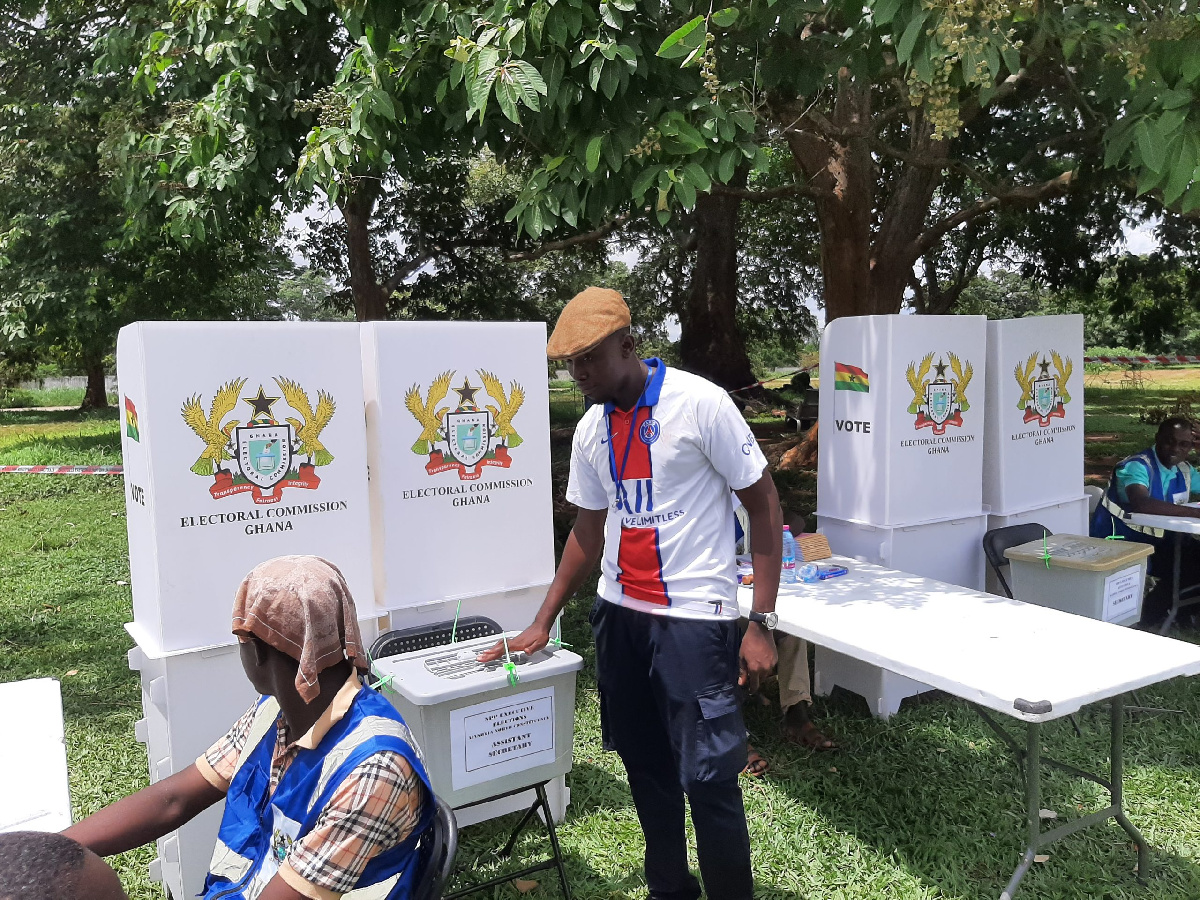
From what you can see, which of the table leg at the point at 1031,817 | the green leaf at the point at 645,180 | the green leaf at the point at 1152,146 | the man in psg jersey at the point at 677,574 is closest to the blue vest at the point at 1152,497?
the green leaf at the point at 1152,146

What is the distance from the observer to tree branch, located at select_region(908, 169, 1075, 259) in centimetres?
794

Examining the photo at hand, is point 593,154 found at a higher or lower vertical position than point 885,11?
lower

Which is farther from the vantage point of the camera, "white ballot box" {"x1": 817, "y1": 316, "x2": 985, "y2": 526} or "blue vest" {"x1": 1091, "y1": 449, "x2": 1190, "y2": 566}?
"blue vest" {"x1": 1091, "y1": 449, "x2": 1190, "y2": 566}

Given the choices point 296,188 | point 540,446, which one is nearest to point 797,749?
point 540,446

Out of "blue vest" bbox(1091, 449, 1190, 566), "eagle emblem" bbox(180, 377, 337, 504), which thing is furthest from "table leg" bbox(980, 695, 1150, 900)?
"eagle emblem" bbox(180, 377, 337, 504)

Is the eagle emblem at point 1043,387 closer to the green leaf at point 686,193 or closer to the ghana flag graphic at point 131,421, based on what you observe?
the green leaf at point 686,193

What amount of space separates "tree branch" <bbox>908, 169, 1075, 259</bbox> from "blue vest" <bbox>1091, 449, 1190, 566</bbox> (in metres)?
2.96

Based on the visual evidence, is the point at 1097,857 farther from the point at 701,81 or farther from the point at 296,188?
the point at 296,188

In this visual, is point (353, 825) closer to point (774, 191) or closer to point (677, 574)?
point (677, 574)

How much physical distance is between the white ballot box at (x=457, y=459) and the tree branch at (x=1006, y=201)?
5505mm

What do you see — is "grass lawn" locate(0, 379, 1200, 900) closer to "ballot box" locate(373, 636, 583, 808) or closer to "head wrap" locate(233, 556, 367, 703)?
"ballot box" locate(373, 636, 583, 808)

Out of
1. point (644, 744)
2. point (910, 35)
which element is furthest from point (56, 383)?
point (644, 744)

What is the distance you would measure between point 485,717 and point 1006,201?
8149mm

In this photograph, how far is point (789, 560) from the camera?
14.1 feet
